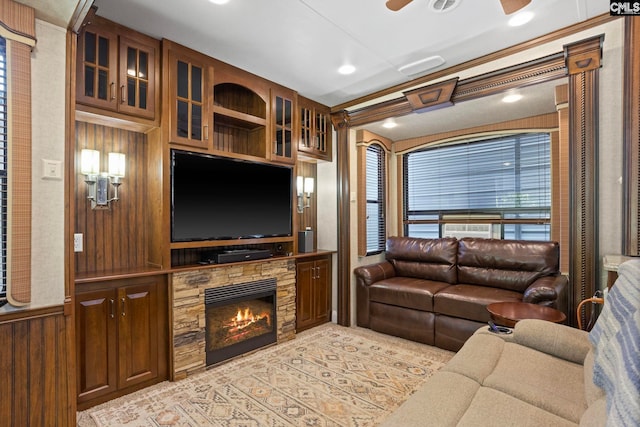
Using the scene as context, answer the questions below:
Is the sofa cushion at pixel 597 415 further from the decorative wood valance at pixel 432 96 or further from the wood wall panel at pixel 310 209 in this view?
the wood wall panel at pixel 310 209

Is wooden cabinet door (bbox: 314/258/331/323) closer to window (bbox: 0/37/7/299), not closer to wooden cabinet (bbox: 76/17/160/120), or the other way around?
wooden cabinet (bbox: 76/17/160/120)

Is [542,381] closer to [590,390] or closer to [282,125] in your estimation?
[590,390]

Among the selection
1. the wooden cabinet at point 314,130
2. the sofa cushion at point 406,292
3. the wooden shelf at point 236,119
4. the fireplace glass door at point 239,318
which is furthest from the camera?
the wooden cabinet at point 314,130

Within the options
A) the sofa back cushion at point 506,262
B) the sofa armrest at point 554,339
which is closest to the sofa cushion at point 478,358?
the sofa armrest at point 554,339

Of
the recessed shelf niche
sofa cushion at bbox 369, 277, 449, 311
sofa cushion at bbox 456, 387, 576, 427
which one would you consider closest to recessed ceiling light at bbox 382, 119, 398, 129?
the recessed shelf niche

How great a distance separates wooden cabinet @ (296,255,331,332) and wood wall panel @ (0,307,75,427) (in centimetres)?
222

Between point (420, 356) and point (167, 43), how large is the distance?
11.6ft

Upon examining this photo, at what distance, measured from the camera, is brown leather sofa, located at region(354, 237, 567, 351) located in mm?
3112

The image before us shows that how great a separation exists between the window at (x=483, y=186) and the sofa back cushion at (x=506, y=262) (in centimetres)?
53

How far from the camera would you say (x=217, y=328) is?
2957 mm

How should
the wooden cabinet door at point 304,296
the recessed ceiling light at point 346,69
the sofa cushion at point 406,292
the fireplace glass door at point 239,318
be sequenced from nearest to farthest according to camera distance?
the fireplace glass door at point 239,318 → the recessed ceiling light at point 346,69 → the sofa cushion at point 406,292 → the wooden cabinet door at point 304,296

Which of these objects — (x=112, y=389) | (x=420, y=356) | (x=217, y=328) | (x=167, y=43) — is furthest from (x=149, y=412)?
(x=167, y=43)

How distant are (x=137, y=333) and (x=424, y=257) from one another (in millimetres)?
3158

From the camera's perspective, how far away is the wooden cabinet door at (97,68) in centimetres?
229
